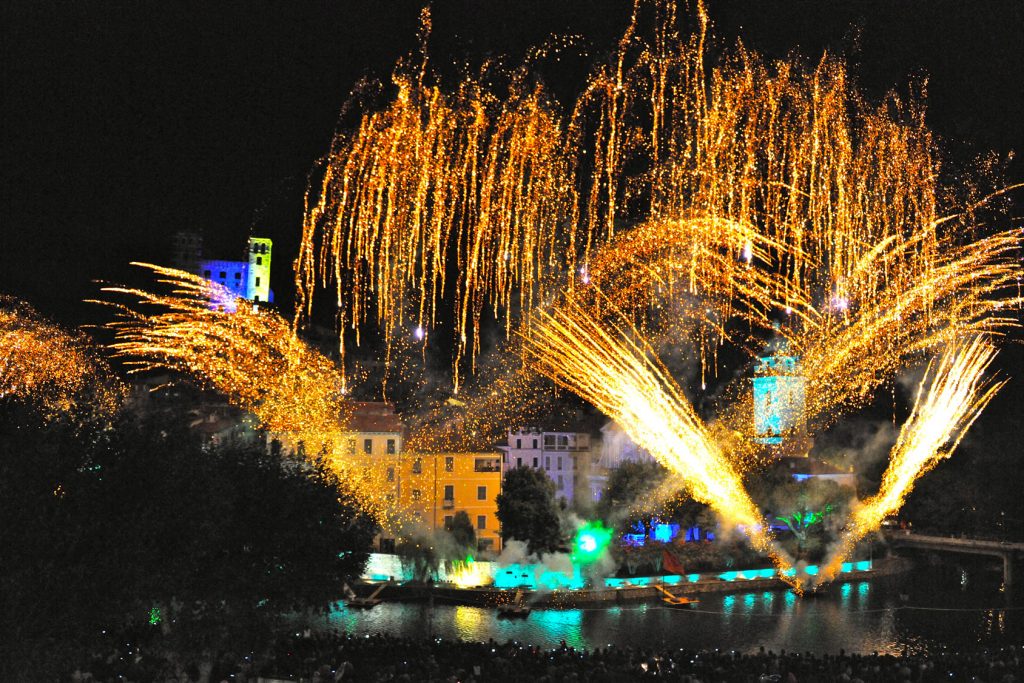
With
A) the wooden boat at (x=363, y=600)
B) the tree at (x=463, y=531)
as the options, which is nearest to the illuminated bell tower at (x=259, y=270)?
the tree at (x=463, y=531)

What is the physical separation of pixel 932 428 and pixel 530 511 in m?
17.0

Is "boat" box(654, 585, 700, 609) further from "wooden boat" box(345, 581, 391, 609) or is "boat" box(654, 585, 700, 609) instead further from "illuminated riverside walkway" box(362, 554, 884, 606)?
"wooden boat" box(345, 581, 391, 609)

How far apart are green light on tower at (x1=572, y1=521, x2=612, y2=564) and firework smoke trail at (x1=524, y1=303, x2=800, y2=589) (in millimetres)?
4359

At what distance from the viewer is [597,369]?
39781 mm

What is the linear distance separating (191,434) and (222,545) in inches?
91.6

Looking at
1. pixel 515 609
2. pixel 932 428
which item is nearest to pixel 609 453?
pixel 932 428

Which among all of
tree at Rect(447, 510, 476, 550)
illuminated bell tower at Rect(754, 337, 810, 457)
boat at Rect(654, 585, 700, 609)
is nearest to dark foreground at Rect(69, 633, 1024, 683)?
boat at Rect(654, 585, 700, 609)

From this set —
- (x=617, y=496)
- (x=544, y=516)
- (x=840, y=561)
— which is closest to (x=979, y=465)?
(x=840, y=561)

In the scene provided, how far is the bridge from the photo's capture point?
49.2 meters

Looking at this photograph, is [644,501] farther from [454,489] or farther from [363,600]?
[363,600]

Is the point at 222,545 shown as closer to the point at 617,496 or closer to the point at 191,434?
the point at 191,434

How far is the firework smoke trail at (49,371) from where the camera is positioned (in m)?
20.2

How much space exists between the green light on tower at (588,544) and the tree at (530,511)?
825 mm

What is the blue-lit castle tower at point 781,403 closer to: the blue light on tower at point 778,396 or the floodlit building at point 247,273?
the blue light on tower at point 778,396
